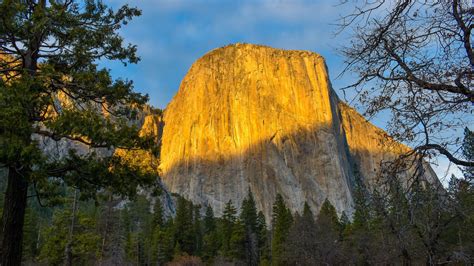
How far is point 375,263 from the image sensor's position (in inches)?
1395

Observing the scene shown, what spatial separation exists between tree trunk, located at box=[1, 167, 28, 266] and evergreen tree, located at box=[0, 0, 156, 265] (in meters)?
0.02

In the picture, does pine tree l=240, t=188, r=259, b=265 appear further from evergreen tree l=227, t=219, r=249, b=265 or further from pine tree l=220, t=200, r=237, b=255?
pine tree l=220, t=200, r=237, b=255

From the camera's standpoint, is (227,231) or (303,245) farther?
(227,231)

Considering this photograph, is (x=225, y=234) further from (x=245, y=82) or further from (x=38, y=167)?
(x=245, y=82)

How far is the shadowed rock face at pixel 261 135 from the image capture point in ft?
374

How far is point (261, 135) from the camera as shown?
392 feet

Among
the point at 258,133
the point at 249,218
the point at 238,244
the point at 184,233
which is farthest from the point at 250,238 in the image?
the point at 258,133

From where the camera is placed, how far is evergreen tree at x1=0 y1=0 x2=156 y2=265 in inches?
350

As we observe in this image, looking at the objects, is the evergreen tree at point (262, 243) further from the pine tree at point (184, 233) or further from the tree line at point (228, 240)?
the pine tree at point (184, 233)

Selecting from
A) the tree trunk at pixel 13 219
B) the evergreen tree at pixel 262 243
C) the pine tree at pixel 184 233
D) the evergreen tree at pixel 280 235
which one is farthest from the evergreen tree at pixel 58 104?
the pine tree at pixel 184 233

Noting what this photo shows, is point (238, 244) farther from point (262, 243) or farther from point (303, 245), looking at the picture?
point (303, 245)

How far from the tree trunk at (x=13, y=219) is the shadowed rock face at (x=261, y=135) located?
101057mm

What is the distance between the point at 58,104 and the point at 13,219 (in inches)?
124

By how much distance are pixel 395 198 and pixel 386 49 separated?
8.28 feet
